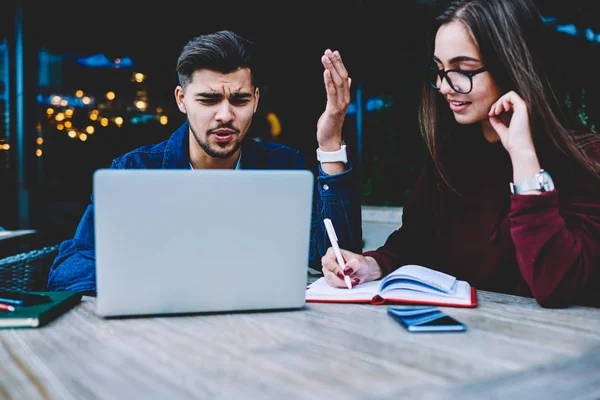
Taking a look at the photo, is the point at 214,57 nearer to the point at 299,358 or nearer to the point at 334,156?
the point at 334,156

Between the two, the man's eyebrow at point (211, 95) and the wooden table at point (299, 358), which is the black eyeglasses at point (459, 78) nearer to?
the wooden table at point (299, 358)

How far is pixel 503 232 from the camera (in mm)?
1579

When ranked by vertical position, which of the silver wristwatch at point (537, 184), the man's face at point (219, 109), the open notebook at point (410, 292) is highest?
the man's face at point (219, 109)

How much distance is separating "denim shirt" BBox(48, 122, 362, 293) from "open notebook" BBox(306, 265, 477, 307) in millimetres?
410

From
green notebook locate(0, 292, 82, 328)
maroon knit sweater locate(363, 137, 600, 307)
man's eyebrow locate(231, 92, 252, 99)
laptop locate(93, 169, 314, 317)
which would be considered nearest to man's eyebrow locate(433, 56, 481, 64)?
maroon knit sweater locate(363, 137, 600, 307)

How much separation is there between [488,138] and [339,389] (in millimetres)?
1208

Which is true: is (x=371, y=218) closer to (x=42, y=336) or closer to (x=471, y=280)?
(x=471, y=280)

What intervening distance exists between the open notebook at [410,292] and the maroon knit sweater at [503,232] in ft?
0.59

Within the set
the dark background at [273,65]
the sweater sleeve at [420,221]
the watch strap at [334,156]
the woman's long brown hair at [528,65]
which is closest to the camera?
the woman's long brown hair at [528,65]

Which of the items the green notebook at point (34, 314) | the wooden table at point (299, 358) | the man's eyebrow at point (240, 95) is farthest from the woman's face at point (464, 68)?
the green notebook at point (34, 314)

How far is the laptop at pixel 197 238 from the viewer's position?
37.6 inches

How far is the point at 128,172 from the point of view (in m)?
0.94

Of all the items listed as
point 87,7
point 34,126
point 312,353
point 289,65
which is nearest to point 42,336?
point 312,353

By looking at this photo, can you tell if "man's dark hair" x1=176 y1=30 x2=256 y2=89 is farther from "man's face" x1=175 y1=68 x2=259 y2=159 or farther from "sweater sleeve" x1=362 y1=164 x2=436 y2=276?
"sweater sleeve" x1=362 y1=164 x2=436 y2=276
